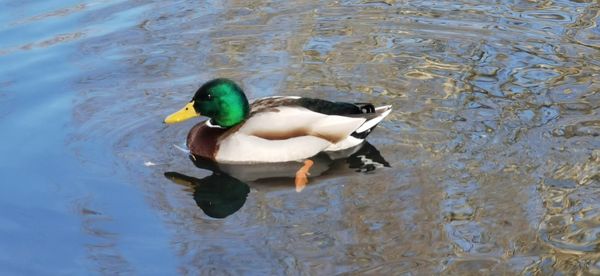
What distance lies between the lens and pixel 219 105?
8109 mm

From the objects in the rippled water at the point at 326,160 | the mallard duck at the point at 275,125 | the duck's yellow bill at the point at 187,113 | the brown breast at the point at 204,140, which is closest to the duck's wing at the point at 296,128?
the mallard duck at the point at 275,125

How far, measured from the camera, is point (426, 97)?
8.77 m

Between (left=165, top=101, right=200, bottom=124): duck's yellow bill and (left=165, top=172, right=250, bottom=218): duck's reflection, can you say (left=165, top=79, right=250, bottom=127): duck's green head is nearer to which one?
(left=165, top=101, right=200, bottom=124): duck's yellow bill

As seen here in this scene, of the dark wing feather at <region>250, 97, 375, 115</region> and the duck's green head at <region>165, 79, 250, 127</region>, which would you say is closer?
the dark wing feather at <region>250, 97, 375, 115</region>

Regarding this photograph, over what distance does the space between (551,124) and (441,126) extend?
810 millimetres

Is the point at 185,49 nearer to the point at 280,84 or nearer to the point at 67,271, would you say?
the point at 280,84

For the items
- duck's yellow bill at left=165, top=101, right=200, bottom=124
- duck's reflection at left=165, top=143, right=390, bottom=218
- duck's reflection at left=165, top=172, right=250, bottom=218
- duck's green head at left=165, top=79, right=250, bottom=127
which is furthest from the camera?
duck's yellow bill at left=165, top=101, right=200, bottom=124

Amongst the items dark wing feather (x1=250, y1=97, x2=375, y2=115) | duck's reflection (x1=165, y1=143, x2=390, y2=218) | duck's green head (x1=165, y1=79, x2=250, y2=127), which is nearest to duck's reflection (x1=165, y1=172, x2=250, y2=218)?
duck's reflection (x1=165, y1=143, x2=390, y2=218)

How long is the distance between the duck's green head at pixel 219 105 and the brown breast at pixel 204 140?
98 millimetres

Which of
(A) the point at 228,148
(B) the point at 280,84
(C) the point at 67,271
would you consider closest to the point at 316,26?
(B) the point at 280,84

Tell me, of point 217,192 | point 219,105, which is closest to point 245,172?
point 217,192

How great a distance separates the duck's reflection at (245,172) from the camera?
24.5ft

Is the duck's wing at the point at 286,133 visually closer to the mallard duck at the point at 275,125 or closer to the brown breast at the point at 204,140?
the mallard duck at the point at 275,125

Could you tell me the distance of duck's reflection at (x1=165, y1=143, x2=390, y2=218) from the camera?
746 cm
